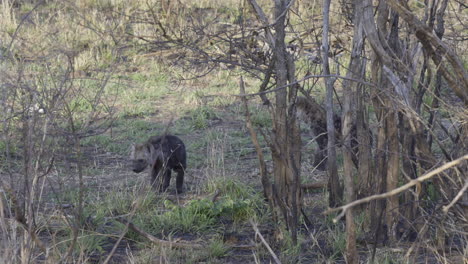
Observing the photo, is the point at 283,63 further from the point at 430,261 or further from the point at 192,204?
the point at 430,261

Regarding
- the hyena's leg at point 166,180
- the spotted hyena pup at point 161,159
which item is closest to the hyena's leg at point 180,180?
the spotted hyena pup at point 161,159

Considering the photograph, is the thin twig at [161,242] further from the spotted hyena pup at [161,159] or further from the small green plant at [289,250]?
the spotted hyena pup at [161,159]

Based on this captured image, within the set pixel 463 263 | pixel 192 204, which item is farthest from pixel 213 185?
pixel 463 263

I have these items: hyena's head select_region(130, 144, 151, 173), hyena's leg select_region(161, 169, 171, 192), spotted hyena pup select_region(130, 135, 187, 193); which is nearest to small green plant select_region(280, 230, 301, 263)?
spotted hyena pup select_region(130, 135, 187, 193)

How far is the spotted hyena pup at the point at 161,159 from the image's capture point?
6.89 meters

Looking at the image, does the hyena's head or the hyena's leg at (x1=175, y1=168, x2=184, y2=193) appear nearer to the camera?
the hyena's leg at (x1=175, y1=168, x2=184, y2=193)

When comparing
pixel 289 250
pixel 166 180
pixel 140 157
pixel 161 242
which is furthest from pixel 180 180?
pixel 289 250

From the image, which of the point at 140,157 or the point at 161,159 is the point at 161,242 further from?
the point at 140,157

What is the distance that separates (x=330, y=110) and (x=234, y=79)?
254 inches

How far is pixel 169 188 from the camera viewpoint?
23.4 feet

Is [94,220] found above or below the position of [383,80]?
below

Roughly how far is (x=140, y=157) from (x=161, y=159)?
0.27 m

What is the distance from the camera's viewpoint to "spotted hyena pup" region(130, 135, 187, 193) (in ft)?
22.6

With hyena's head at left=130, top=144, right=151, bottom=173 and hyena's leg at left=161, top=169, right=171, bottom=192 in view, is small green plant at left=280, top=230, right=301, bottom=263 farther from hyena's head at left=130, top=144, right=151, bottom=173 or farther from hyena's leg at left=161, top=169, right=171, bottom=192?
hyena's head at left=130, top=144, right=151, bottom=173
